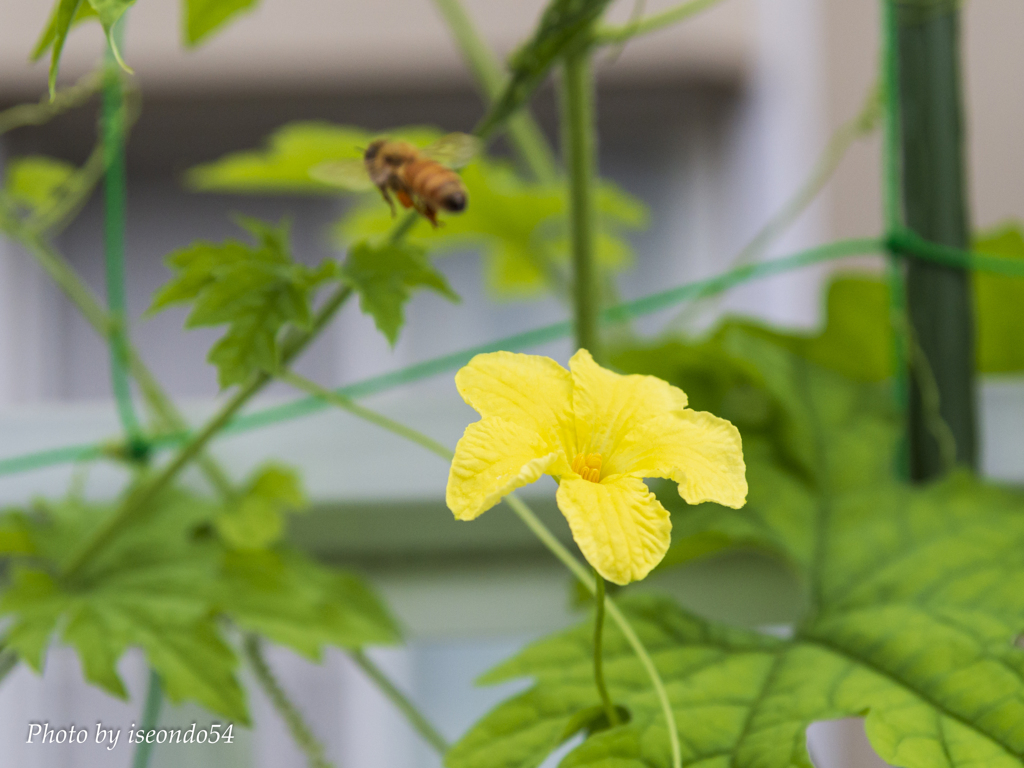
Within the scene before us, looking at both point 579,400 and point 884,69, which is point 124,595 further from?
point 884,69

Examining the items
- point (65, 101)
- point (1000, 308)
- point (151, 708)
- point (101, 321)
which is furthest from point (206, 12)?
point (1000, 308)

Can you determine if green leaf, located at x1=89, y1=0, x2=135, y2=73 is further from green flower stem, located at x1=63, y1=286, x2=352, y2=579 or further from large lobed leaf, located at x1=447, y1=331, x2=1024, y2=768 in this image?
large lobed leaf, located at x1=447, y1=331, x2=1024, y2=768

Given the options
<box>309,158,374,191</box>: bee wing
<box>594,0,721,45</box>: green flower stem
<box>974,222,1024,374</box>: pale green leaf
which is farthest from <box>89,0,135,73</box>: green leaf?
<box>974,222,1024,374</box>: pale green leaf

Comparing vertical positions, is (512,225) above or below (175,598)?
above

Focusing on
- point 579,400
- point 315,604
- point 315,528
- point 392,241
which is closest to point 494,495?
point 579,400

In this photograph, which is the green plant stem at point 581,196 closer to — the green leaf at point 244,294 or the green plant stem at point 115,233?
the green leaf at point 244,294

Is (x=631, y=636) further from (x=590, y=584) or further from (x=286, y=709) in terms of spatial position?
(x=286, y=709)
